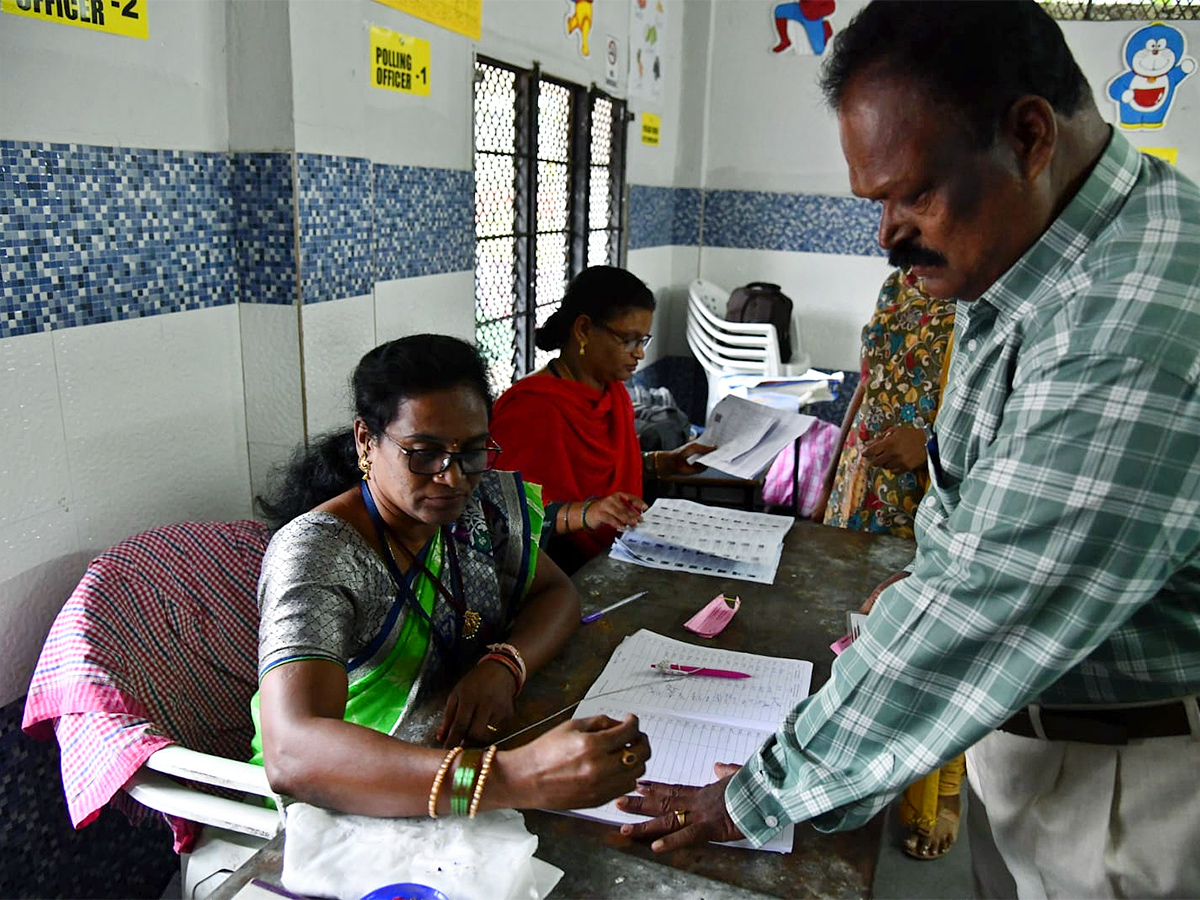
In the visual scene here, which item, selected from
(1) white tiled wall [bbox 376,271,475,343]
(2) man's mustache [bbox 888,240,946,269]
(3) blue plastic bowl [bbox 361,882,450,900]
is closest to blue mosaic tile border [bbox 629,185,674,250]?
(1) white tiled wall [bbox 376,271,475,343]

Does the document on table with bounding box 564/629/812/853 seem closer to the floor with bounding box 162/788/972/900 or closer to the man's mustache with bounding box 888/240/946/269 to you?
the man's mustache with bounding box 888/240/946/269

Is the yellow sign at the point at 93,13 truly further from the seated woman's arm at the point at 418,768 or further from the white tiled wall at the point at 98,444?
the seated woman's arm at the point at 418,768

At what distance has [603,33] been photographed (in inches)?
161

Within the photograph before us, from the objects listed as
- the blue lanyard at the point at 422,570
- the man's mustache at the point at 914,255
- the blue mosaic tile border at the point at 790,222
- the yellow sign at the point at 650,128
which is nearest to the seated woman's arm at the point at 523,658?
the blue lanyard at the point at 422,570

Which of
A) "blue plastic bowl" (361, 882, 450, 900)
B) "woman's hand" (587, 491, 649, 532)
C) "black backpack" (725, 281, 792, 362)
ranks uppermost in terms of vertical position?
"black backpack" (725, 281, 792, 362)

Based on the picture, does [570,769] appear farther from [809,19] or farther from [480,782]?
[809,19]

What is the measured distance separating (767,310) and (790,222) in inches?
32.8

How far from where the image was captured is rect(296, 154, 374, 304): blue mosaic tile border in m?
2.13

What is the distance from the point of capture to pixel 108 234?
→ 1754 millimetres

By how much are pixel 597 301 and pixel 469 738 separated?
1395 millimetres

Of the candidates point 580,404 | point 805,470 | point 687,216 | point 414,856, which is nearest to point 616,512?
point 580,404

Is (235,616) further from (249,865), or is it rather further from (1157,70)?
(1157,70)

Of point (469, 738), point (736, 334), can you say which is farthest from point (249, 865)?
point (736, 334)

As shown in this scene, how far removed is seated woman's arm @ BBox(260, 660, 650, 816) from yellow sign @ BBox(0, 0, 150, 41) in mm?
1290
